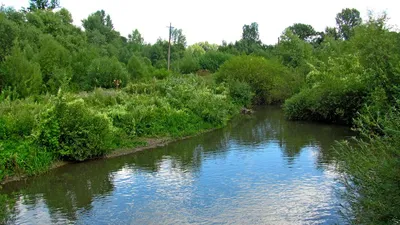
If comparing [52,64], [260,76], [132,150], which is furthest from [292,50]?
[132,150]

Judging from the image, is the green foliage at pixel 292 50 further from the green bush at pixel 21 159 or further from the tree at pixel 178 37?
the tree at pixel 178 37

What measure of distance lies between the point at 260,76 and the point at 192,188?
96.3 feet

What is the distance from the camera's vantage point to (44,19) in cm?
4769

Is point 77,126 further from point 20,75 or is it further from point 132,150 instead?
point 20,75

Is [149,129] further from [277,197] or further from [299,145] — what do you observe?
[277,197]

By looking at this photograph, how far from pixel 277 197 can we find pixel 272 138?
36.2 feet

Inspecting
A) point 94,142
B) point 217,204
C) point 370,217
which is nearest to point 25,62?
point 94,142

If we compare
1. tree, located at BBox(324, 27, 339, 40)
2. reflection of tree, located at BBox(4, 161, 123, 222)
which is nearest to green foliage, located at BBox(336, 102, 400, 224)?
reflection of tree, located at BBox(4, 161, 123, 222)

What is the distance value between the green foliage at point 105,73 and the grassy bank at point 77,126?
457 inches

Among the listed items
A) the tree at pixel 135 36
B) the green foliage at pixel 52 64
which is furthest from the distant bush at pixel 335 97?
the tree at pixel 135 36

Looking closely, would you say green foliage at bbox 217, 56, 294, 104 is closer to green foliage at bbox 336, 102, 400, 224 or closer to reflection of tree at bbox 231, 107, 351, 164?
reflection of tree at bbox 231, 107, 351, 164

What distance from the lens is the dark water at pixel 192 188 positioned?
10664 millimetres

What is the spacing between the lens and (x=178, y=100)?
2520 cm

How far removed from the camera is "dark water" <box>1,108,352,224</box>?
1066 centimetres
